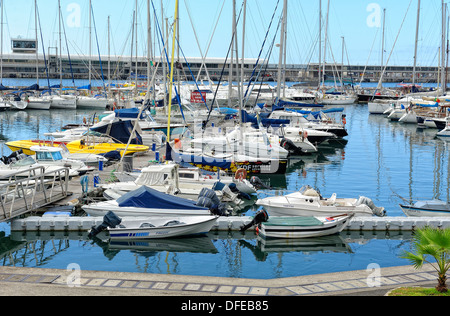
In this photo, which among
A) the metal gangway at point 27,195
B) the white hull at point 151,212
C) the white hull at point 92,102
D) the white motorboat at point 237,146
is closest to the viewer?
the metal gangway at point 27,195

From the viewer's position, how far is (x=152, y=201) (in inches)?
969

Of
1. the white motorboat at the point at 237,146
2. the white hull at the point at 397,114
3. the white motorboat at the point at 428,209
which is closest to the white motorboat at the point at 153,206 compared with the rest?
the white motorboat at the point at 428,209

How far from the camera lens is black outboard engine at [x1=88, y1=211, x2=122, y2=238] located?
23.5 meters

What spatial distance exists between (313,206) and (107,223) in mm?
9362

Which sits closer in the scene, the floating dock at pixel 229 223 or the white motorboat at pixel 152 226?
the white motorboat at pixel 152 226

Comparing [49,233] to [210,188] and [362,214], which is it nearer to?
[210,188]

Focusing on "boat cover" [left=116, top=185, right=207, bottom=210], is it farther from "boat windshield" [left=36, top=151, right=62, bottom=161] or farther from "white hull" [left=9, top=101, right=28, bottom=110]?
"white hull" [left=9, top=101, right=28, bottom=110]

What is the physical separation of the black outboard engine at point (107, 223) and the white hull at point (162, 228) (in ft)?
0.82

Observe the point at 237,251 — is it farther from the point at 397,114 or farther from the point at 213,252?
the point at 397,114

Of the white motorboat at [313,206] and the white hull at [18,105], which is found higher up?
the white hull at [18,105]

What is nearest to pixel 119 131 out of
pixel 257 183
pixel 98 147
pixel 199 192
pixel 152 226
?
pixel 98 147

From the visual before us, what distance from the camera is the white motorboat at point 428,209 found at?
26.5 metres

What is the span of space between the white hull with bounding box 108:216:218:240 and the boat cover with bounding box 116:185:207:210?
85 cm

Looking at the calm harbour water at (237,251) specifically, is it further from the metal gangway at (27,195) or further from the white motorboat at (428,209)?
the white motorboat at (428,209)
